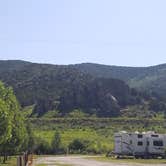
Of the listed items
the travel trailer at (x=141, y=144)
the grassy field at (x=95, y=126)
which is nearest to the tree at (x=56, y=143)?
the grassy field at (x=95, y=126)

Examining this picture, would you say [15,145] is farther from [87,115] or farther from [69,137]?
[87,115]

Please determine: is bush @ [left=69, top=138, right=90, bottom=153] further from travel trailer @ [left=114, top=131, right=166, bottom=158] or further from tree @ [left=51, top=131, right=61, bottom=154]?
travel trailer @ [left=114, top=131, right=166, bottom=158]

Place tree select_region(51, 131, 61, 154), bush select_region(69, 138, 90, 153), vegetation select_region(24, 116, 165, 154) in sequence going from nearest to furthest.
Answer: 1. tree select_region(51, 131, 61, 154)
2. vegetation select_region(24, 116, 165, 154)
3. bush select_region(69, 138, 90, 153)

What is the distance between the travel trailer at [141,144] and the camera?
78.6m

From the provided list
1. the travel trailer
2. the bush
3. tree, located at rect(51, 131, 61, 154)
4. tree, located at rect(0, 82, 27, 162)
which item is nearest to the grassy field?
the bush

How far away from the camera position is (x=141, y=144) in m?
79.1

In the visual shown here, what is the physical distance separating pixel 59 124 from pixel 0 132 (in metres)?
121

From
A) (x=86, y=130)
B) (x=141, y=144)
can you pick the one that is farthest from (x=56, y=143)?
(x=86, y=130)

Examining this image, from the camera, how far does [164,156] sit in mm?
77875

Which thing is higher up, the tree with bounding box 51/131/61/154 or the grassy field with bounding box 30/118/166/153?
the grassy field with bounding box 30/118/166/153

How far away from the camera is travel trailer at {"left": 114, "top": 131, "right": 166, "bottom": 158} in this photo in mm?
78562

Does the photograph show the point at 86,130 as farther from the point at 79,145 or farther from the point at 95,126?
the point at 79,145

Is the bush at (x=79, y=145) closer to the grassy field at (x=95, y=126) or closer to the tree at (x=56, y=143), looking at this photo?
the tree at (x=56, y=143)

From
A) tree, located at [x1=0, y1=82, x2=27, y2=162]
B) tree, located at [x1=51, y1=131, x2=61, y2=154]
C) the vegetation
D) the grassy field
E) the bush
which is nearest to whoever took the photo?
tree, located at [x1=0, y1=82, x2=27, y2=162]
